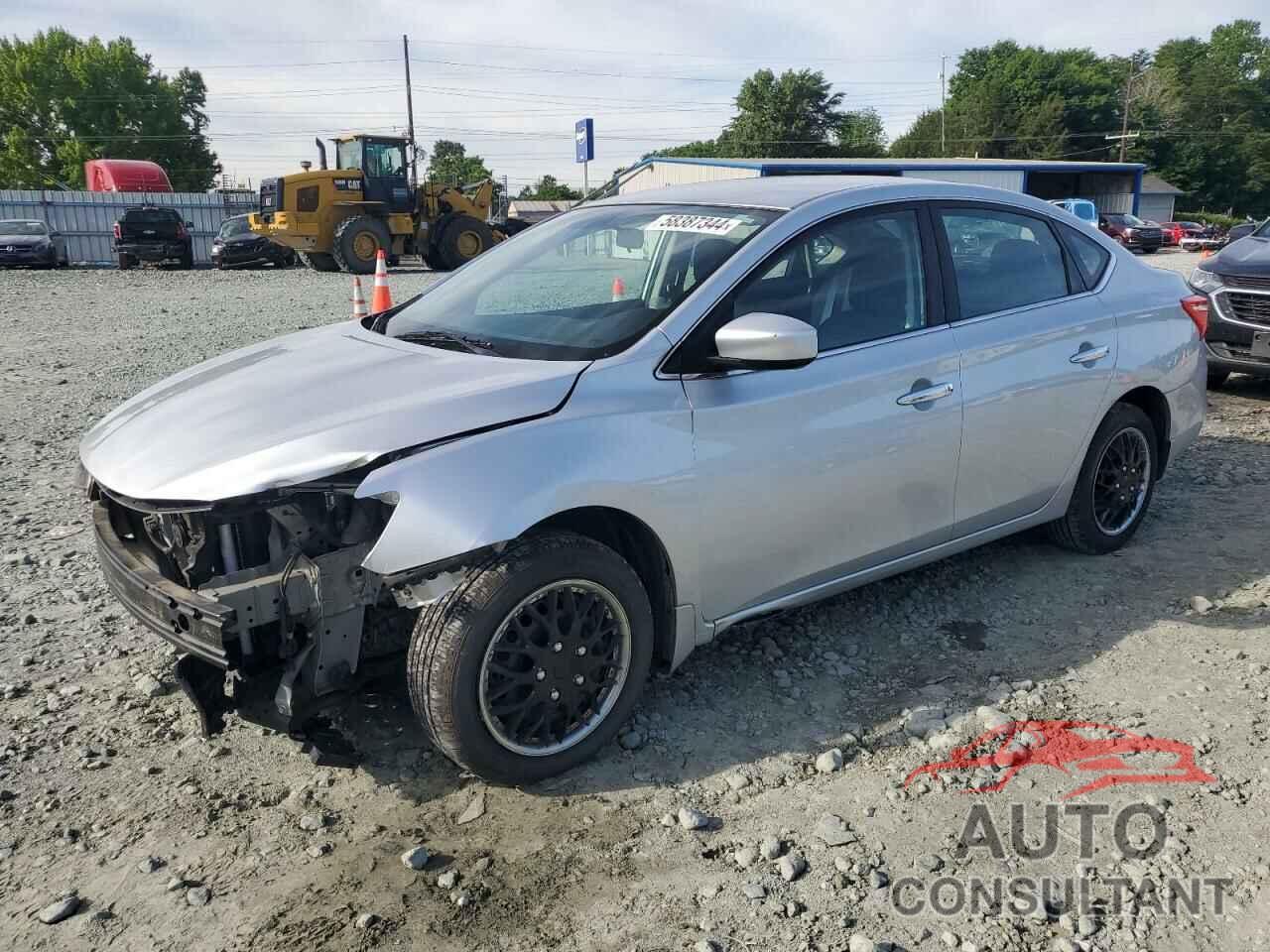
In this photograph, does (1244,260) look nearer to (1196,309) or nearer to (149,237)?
(1196,309)

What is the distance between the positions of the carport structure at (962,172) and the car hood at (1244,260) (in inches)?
912

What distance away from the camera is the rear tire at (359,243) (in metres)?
22.2

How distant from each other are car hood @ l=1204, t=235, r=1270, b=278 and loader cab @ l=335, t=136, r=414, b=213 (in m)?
18.1

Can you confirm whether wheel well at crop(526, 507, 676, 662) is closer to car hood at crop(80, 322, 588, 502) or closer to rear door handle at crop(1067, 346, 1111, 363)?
car hood at crop(80, 322, 588, 502)

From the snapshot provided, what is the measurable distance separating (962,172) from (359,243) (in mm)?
26090

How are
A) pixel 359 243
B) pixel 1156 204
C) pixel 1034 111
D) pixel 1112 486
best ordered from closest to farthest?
1. pixel 1112 486
2. pixel 359 243
3. pixel 1156 204
4. pixel 1034 111

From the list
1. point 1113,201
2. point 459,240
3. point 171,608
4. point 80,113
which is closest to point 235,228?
point 459,240

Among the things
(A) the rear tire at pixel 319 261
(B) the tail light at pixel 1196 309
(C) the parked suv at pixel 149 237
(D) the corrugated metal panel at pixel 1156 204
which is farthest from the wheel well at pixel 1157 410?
(D) the corrugated metal panel at pixel 1156 204

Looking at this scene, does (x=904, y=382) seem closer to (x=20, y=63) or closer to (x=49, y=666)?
(x=49, y=666)

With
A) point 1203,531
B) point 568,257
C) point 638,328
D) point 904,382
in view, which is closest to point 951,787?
point 904,382

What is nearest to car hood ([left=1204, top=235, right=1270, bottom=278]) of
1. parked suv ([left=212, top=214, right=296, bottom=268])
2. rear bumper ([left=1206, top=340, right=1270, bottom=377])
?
rear bumper ([left=1206, top=340, right=1270, bottom=377])

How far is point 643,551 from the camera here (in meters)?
3.19

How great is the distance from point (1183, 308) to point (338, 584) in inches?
160

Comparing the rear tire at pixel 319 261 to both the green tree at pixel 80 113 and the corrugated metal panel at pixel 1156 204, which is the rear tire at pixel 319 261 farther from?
the corrugated metal panel at pixel 1156 204
